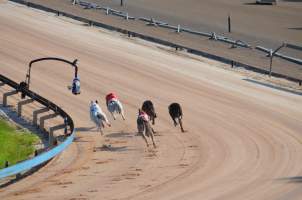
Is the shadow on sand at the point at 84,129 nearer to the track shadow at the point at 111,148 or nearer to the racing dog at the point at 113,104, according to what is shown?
the racing dog at the point at 113,104

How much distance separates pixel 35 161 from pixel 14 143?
340 centimetres

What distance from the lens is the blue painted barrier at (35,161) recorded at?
15.5m

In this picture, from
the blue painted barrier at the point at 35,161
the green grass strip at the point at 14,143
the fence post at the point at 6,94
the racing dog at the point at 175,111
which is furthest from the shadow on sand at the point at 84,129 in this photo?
the fence post at the point at 6,94

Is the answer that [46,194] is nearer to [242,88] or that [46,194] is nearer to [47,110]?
[47,110]

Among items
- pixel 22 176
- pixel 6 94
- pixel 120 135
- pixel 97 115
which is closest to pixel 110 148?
pixel 97 115

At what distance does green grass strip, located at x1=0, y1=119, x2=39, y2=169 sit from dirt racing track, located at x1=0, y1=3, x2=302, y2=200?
92 cm

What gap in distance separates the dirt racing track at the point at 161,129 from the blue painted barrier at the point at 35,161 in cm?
36

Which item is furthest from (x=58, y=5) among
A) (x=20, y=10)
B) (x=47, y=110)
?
(x=47, y=110)

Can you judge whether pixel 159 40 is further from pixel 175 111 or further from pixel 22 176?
pixel 22 176

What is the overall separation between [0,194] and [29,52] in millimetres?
16040

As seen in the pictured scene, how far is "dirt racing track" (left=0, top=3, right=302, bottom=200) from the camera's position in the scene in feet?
53.2

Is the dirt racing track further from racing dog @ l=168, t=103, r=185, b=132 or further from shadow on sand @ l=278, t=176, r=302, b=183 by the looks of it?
racing dog @ l=168, t=103, r=185, b=132

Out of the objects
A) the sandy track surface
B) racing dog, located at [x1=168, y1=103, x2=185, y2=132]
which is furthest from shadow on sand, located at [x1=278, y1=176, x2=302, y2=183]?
the sandy track surface

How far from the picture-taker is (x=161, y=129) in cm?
2091
